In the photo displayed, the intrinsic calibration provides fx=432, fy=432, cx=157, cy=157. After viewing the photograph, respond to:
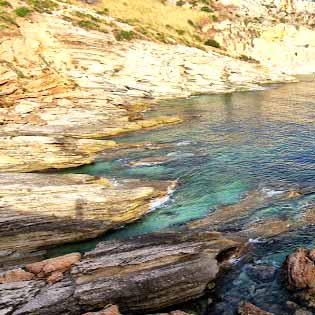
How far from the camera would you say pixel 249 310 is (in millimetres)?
19562

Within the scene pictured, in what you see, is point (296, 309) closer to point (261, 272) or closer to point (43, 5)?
point (261, 272)

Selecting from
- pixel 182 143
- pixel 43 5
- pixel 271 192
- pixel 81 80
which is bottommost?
pixel 271 192

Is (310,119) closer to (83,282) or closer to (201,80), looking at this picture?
(201,80)

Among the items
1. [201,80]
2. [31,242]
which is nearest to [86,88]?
[201,80]

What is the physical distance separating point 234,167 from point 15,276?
24.4 meters

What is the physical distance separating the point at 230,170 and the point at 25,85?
40.9 m

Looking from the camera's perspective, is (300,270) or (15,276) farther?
(300,270)

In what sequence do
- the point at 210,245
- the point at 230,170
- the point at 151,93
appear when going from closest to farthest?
the point at 210,245
the point at 230,170
the point at 151,93

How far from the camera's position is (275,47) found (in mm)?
129625

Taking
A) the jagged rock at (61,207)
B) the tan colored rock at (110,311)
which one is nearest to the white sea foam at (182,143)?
the jagged rock at (61,207)

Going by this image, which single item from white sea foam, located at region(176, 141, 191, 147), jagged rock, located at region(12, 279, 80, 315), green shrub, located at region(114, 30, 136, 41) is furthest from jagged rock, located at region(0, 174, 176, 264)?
green shrub, located at region(114, 30, 136, 41)

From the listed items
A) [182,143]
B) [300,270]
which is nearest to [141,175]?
[182,143]

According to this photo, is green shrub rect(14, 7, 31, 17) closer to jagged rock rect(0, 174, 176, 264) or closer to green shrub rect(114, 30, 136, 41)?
green shrub rect(114, 30, 136, 41)

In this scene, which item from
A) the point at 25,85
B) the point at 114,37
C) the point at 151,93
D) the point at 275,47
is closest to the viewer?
the point at 25,85
